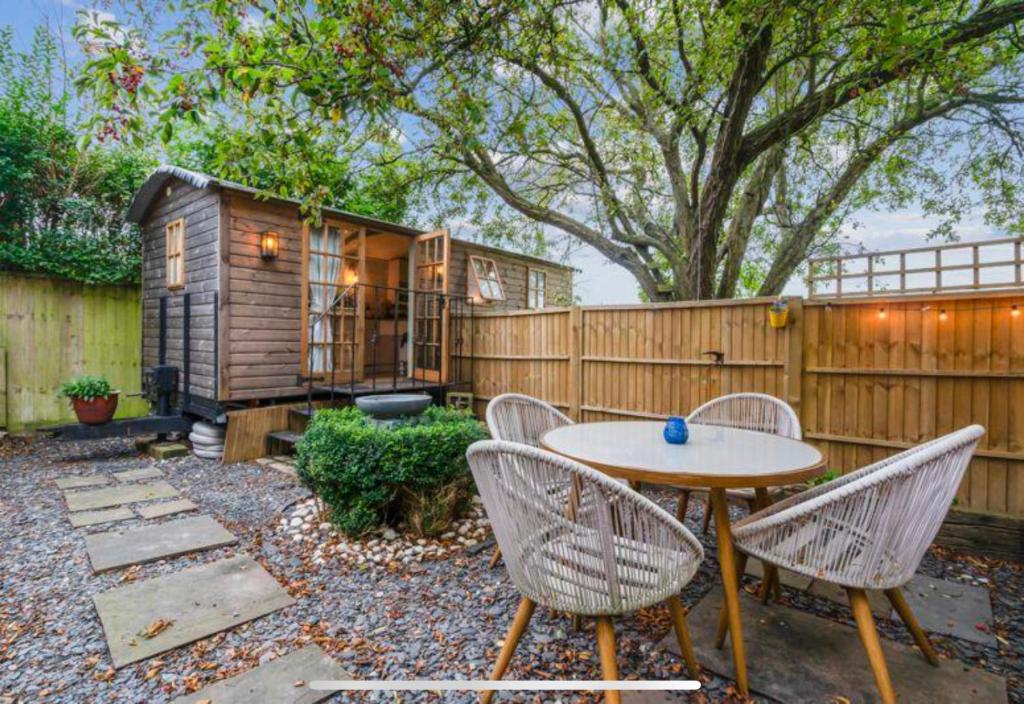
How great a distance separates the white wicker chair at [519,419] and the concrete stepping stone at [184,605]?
118 cm

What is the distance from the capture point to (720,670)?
69.2 inches

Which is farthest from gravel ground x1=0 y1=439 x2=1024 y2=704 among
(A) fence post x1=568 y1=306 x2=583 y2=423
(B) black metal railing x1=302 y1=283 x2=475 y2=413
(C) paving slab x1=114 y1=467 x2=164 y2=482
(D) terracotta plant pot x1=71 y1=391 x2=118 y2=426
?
(B) black metal railing x1=302 y1=283 x2=475 y2=413

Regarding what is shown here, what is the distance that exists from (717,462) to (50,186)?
7.95m

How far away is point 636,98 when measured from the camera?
20.9 ft

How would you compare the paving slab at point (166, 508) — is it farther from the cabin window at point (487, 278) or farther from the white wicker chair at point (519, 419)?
the cabin window at point (487, 278)

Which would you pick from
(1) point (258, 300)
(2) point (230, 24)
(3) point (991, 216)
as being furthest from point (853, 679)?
(3) point (991, 216)

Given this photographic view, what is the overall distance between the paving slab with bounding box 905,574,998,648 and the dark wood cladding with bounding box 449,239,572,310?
20.2ft

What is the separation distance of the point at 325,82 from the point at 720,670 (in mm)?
3163

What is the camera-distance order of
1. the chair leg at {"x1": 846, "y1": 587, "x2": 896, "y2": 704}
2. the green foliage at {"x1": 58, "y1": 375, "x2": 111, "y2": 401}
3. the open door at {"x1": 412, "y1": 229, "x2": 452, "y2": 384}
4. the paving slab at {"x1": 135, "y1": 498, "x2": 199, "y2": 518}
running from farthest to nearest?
the open door at {"x1": 412, "y1": 229, "x2": 452, "y2": 384}
the green foliage at {"x1": 58, "y1": 375, "x2": 111, "y2": 401}
the paving slab at {"x1": 135, "y1": 498, "x2": 199, "y2": 518}
the chair leg at {"x1": 846, "y1": 587, "x2": 896, "y2": 704}

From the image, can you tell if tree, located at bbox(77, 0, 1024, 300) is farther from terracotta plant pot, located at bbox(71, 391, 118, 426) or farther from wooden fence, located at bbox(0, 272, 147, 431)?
wooden fence, located at bbox(0, 272, 147, 431)

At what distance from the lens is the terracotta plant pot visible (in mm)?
4703

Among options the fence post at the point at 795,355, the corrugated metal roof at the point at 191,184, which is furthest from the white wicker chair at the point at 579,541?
the corrugated metal roof at the point at 191,184

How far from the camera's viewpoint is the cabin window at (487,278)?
7935mm

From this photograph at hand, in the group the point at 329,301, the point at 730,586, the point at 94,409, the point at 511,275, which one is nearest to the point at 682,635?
the point at 730,586
